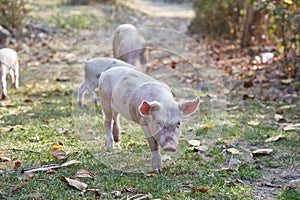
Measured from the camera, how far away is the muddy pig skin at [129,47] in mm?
6598

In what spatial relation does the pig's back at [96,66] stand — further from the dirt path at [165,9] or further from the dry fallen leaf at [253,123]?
the dirt path at [165,9]

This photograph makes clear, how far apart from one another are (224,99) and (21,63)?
4119mm

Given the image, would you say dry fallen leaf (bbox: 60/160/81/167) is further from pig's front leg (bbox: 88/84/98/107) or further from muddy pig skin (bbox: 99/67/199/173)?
pig's front leg (bbox: 88/84/98/107)

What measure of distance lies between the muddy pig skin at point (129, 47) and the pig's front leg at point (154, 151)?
2.81 m

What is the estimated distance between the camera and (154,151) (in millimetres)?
3777

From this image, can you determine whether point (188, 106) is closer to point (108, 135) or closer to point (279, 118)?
point (108, 135)

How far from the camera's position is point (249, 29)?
10.2 metres

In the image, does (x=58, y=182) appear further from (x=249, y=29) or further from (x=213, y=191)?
(x=249, y=29)

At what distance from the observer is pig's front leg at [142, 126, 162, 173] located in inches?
147

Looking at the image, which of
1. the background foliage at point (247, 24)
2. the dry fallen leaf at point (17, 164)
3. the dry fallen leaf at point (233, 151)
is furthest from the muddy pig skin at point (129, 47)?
the dry fallen leaf at point (17, 164)

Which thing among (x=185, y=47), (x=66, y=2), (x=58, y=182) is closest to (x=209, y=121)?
(x=58, y=182)

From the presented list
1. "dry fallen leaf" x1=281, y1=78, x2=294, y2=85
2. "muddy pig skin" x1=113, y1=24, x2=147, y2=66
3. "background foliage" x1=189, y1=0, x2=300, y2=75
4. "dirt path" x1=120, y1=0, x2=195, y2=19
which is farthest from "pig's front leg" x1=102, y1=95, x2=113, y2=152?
"dirt path" x1=120, y1=0, x2=195, y2=19

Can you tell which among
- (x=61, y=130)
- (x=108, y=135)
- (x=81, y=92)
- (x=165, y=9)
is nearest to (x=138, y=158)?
(x=108, y=135)

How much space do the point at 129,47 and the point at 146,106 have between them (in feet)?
11.3
